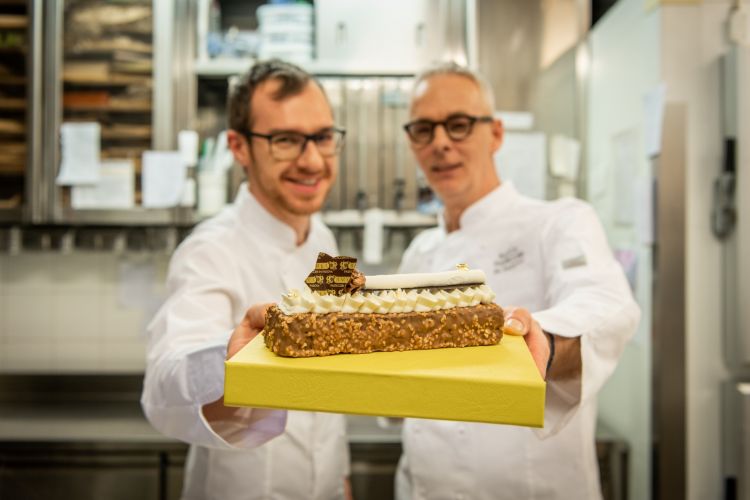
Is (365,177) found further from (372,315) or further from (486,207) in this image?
(372,315)

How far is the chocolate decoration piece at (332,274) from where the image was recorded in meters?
0.89

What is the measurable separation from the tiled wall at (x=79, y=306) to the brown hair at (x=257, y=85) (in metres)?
1.62

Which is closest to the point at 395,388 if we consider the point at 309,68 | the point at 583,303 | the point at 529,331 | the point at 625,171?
the point at 529,331

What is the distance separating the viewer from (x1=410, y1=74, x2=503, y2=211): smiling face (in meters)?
1.58

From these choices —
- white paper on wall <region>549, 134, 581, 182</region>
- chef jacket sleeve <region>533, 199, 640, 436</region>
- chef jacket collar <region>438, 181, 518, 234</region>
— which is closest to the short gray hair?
chef jacket collar <region>438, 181, 518, 234</region>

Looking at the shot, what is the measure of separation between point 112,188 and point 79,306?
0.78 metres

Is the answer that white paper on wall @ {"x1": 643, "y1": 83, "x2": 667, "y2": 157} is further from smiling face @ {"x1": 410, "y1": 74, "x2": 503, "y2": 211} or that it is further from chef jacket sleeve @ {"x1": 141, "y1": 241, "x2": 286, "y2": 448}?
chef jacket sleeve @ {"x1": 141, "y1": 241, "x2": 286, "y2": 448}

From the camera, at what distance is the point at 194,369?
1.04 m

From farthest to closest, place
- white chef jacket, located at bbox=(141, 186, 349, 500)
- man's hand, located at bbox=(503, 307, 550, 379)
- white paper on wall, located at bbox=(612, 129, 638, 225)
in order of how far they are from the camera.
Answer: white paper on wall, located at bbox=(612, 129, 638, 225) → white chef jacket, located at bbox=(141, 186, 349, 500) → man's hand, located at bbox=(503, 307, 550, 379)

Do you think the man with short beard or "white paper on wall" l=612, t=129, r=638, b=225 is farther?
"white paper on wall" l=612, t=129, r=638, b=225

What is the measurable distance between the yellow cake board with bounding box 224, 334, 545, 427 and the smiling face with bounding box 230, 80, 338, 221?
2.28ft

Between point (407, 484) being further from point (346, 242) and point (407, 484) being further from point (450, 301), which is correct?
point (346, 242)

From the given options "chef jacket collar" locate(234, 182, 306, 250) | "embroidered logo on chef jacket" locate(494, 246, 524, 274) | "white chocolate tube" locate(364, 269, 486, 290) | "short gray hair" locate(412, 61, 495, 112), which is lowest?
"white chocolate tube" locate(364, 269, 486, 290)

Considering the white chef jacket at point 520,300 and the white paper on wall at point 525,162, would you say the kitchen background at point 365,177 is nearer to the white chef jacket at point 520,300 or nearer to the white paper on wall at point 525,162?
the white paper on wall at point 525,162
